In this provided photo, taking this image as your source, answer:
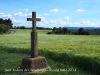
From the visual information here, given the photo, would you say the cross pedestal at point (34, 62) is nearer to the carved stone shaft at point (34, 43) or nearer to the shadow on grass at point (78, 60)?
the carved stone shaft at point (34, 43)

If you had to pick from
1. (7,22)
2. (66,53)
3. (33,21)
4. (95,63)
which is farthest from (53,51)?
(7,22)

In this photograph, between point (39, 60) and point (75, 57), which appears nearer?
point (39, 60)

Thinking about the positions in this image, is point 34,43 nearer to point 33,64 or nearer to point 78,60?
point 33,64

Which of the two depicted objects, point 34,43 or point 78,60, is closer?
point 34,43

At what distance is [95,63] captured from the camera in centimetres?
825

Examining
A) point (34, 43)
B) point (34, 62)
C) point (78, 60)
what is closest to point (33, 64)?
point (34, 62)

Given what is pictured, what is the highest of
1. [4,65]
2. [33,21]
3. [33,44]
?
[33,21]

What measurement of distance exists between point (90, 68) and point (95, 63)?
356 mm

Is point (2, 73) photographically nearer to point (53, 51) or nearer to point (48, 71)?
point (48, 71)

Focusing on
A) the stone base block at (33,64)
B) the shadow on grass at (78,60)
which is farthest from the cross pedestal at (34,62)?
the shadow on grass at (78,60)

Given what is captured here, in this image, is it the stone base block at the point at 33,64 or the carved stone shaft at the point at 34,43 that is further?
the carved stone shaft at the point at 34,43

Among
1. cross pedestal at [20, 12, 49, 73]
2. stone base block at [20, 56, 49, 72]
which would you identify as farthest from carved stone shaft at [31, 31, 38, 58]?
stone base block at [20, 56, 49, 72]

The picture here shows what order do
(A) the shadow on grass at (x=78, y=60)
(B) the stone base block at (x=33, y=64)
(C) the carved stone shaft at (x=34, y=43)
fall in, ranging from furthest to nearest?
(C) the carved stone shaft at (x=34, y=43), (B) the stone base block at (x=33, y=64), (A) the shadow on grass at (x=78, y=60)

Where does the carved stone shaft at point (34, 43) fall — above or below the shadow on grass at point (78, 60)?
above
